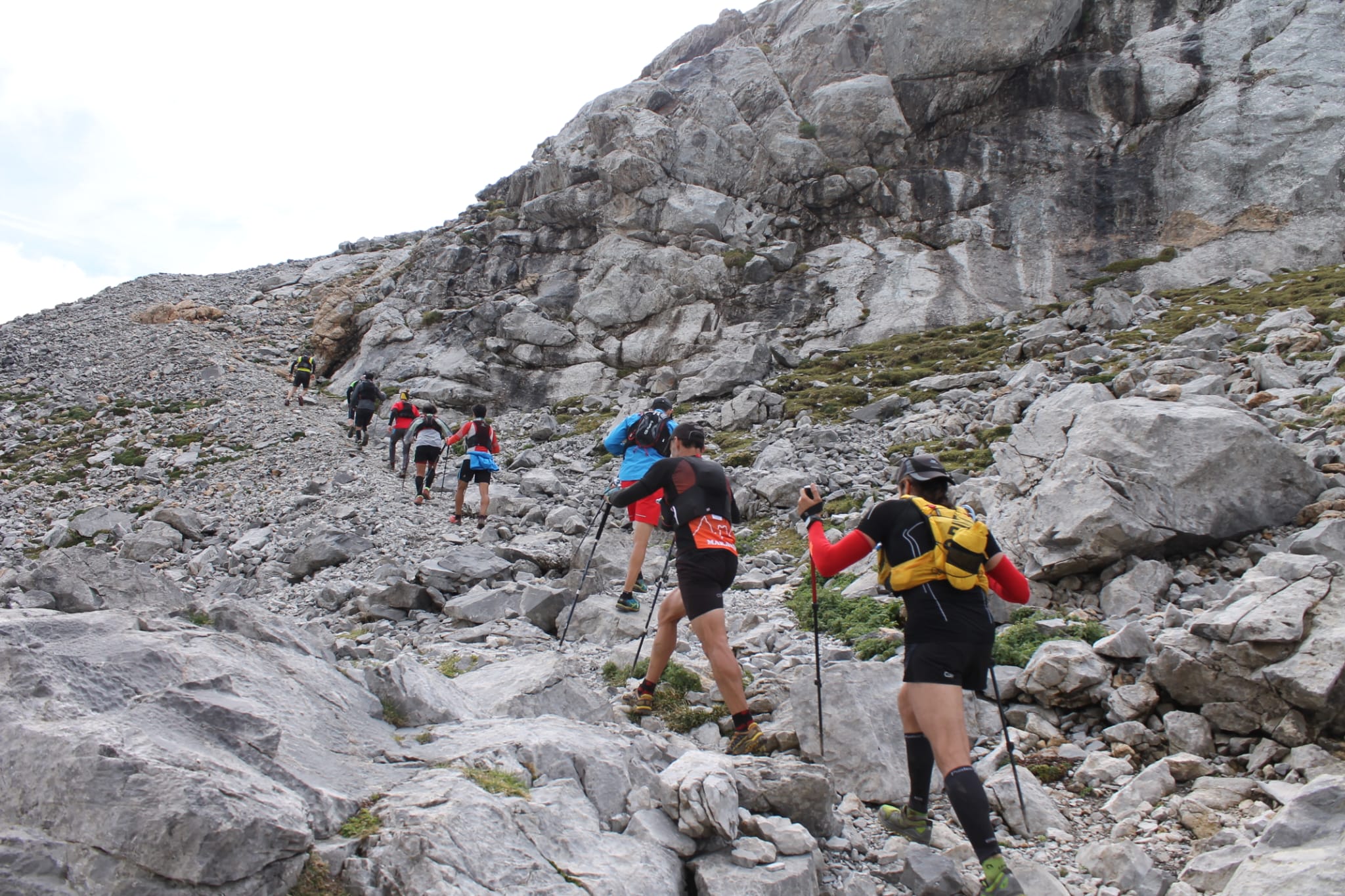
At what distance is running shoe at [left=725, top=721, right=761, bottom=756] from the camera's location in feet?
20.4

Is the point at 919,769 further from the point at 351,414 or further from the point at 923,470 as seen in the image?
the point at 351,414

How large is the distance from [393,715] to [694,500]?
312cm

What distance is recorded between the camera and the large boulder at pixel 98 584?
557 centimetres

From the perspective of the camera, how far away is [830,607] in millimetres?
9914

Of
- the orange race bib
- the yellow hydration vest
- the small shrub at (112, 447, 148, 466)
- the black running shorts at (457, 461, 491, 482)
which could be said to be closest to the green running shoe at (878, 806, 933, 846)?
the yellow hydration vest

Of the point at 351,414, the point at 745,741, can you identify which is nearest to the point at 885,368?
the point at 351,414

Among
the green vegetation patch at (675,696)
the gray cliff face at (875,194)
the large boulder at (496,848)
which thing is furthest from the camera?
the gray cliff face at (875,194)

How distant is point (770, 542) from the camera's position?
46.4 ft

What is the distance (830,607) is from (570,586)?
411cm

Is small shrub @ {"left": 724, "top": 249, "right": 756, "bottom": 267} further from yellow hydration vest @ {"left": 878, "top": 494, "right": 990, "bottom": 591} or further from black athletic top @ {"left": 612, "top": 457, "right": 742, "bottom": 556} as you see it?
yellow hydration vest @ {"left": 878, "top": 494, "right": 990, "bottom": 591}

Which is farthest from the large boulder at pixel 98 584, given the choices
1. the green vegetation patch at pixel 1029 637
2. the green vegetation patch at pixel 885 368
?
the green vegetation patch at pixel 885 368

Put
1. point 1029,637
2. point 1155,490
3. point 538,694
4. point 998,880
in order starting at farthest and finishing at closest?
point 1155,490
point 1029,637
point 538,694
point 998,880

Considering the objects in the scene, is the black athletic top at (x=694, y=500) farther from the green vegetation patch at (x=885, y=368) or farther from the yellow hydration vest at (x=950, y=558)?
the green vegetation patch at (x=885, y=368)

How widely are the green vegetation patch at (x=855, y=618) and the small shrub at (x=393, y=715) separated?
198 inches
